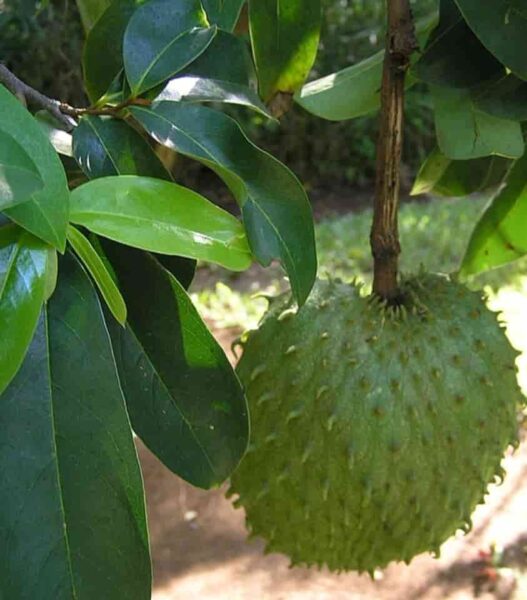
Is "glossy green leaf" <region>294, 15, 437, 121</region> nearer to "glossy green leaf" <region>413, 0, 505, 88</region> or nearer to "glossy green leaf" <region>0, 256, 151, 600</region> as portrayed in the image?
"glossy green leaf" <region>413, 0, 505, 88</region>

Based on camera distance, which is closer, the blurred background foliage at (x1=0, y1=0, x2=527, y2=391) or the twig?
the twig

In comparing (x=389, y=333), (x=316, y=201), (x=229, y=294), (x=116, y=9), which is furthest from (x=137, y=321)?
(x=316, y=201)

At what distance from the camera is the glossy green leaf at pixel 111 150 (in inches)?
23.7

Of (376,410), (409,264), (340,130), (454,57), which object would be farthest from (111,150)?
(340,130)

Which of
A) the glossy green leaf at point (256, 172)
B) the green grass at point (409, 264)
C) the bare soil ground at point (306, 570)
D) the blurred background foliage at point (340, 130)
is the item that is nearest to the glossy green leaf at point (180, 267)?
the glossy green leaf at point (256, 172)

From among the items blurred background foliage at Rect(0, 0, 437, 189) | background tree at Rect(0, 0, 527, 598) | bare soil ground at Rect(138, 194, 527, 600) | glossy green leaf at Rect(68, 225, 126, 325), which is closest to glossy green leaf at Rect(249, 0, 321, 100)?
background tree at Rect(0, 0, 527, 598)

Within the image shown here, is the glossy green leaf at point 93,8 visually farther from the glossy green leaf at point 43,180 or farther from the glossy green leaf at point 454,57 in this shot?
the glossy green leaf at point 43,180

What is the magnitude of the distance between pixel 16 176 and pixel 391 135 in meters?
0.46

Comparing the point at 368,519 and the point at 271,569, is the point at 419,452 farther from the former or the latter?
the point at 271,569

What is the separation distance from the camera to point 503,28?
2.41 feet

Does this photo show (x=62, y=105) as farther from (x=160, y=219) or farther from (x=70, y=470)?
(x=70, y=470)

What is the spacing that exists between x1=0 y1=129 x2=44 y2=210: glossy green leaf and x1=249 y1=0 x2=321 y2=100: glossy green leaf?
431mm

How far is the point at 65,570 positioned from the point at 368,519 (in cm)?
55

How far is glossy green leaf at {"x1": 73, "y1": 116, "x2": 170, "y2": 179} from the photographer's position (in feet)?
1.98
